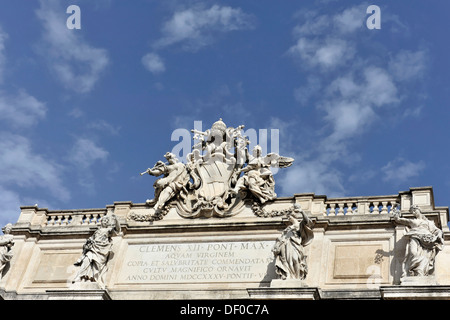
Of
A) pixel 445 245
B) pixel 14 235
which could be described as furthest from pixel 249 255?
pixel 14 235

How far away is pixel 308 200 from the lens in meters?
21.1

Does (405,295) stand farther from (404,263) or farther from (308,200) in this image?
(308,200)

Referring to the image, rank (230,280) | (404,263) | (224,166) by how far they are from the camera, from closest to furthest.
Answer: (404,263), (230,280), (224,166)

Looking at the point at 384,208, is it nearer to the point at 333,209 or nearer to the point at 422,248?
the point at 333,209

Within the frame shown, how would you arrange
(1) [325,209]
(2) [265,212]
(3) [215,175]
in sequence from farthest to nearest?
(3) [215,175] → (2) [265,212] → (1) [325,209]

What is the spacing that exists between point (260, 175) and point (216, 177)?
4.41 ft

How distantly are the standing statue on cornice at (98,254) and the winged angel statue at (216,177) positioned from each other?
149cm

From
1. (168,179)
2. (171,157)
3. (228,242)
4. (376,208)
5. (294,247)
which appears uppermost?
(171,157)

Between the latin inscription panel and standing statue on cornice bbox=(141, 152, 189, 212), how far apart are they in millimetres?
1442

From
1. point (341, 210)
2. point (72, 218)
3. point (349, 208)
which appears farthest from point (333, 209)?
point (72, 218)

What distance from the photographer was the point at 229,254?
2080 centimetres

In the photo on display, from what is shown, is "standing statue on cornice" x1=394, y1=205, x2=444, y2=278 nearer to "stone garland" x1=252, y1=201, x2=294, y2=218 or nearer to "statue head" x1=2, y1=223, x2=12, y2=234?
"stone garland" x1=252, y1=201, x2=294, y2=218
